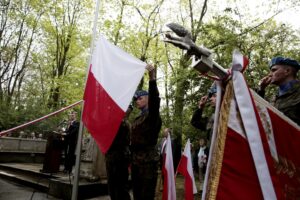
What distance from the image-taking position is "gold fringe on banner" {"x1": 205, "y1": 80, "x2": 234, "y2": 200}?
5.70 feet

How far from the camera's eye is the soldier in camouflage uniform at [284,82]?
2.62m

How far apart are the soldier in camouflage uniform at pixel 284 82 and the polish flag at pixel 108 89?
5.10ft

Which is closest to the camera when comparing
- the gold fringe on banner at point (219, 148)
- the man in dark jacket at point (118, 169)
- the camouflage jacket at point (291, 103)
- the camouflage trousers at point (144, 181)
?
the gold fringe on banner at point (219, 148)

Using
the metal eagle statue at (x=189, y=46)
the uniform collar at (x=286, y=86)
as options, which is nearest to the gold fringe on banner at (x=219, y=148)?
the metal eagle statue at (x=189, y=46)

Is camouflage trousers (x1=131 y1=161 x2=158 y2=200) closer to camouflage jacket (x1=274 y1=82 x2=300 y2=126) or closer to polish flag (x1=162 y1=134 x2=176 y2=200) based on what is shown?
polish flag (x1=162 y1=134 x2=176 y2=200)

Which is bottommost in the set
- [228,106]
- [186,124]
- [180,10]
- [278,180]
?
[278,180]

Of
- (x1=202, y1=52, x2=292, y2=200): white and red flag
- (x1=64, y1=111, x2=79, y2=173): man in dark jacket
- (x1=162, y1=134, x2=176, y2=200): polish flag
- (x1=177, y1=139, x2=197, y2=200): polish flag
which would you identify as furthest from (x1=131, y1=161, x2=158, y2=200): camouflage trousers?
(x1=64, y1=111, x2=79, y2=173): man in dark jacket

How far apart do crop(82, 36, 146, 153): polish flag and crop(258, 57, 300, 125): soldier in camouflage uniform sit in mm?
1555

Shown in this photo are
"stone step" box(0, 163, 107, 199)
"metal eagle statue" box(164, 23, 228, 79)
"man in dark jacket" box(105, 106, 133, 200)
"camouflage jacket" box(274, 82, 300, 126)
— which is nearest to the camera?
"metal eagle statue" box(164, 23, 228, 79)

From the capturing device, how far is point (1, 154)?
1185 cm

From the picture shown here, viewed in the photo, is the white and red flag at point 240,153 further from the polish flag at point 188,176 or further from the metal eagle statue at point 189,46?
the polish flag at point 188,176

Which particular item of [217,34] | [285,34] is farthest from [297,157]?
[217,34]

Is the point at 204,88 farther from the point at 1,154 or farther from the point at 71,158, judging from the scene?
the point at 1,154

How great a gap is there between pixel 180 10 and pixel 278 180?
22.6 meters
